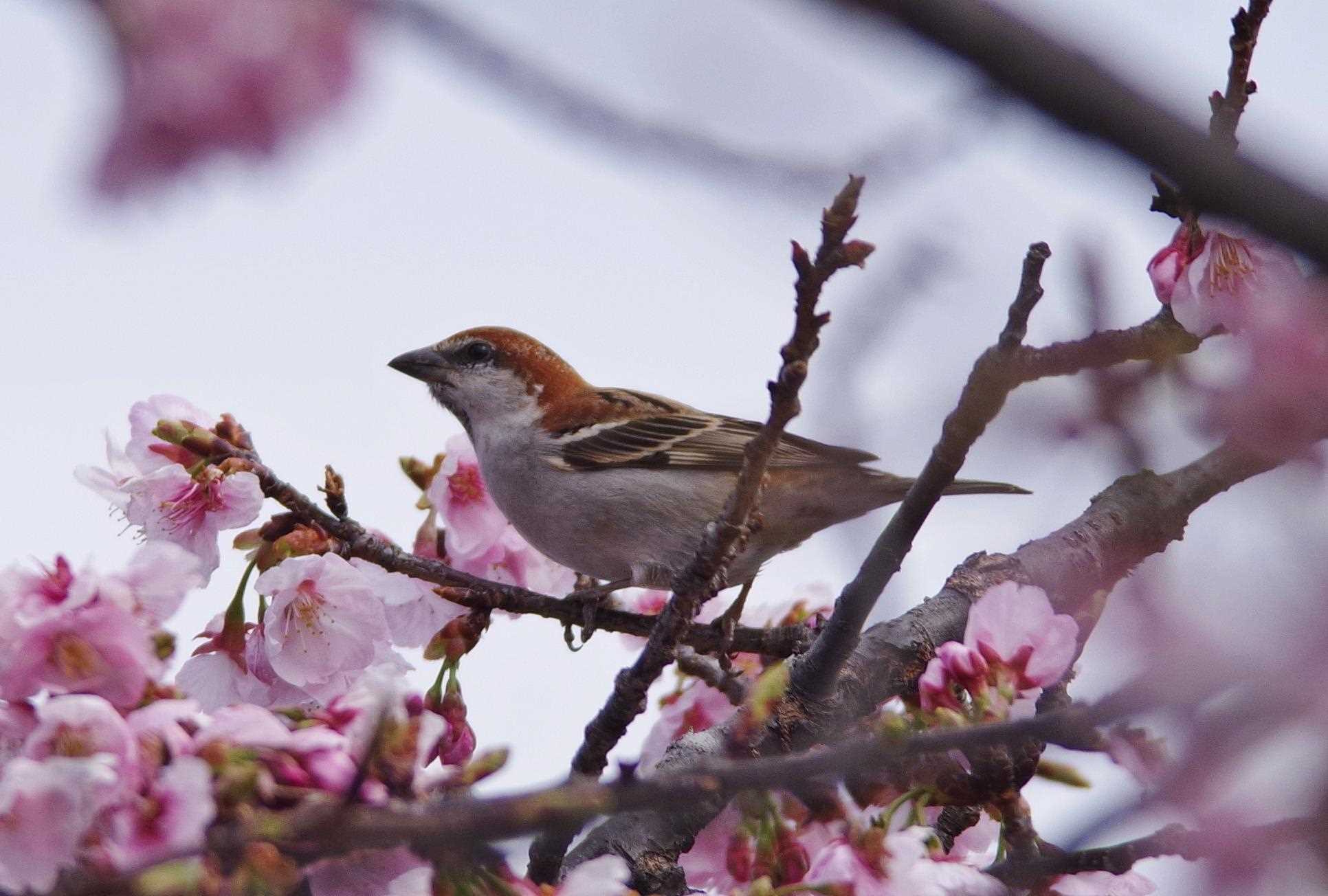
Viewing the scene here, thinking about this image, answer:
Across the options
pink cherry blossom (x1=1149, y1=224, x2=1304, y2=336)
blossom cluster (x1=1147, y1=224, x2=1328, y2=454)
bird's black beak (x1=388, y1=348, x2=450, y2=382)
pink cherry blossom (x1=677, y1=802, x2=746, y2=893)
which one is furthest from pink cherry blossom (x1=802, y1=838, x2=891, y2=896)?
bird's black beak (x1=388, y1=348, x2=450, y2=382)

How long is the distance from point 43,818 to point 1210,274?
2.44 m

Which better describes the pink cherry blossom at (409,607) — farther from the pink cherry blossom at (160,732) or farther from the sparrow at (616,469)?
the pink cherry blossom at (160,732)

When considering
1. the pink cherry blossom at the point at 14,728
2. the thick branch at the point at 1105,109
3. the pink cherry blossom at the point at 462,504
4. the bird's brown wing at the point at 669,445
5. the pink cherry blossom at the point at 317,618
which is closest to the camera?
the thick branch at the point at 1105,109


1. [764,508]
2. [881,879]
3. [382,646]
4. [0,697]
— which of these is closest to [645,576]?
[764,508]

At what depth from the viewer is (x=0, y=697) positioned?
2.32 metres

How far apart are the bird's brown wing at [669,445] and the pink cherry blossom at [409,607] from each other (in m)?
1.96

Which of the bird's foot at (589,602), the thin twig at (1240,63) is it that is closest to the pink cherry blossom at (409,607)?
the bird's foot at (589,602)

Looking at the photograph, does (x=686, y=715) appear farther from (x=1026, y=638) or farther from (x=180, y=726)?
(x=180, y=726)

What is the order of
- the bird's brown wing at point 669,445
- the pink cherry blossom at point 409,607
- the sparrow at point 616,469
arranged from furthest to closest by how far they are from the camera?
the bird's brown wing at point 669,445
the sparrow at point 616,469
the pink cherry blossom at point 409,607

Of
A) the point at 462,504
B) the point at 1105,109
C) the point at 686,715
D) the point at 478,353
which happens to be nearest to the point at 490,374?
the point at 478,353

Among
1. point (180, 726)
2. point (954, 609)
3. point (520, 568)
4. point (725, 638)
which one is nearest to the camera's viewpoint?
point (180, 726)

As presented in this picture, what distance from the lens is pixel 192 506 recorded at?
11.5ft

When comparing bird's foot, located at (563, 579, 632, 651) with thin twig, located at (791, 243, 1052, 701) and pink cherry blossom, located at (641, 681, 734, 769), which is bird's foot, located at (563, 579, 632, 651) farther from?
thin twig, located at (791, 243, 1052, 701)

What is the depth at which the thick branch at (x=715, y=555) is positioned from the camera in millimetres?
2359
